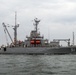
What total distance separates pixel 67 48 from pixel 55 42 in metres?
13.0

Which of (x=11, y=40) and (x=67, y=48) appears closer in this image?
(x=67, y=48)

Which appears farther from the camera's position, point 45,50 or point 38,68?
point 45,50

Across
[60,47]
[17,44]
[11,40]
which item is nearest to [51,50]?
[60,47]

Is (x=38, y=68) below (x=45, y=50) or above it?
below

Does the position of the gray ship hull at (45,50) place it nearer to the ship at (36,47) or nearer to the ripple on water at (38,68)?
the ship at (36,47)

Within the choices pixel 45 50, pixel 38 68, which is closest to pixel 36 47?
pixel 45 50

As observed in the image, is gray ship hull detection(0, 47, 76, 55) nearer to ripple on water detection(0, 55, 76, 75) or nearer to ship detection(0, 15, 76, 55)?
ship detection(0, 15, 76, 55)

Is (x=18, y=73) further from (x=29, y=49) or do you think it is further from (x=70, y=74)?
(x=29, y=49)

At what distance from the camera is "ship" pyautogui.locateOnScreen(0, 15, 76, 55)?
111250 millimetres

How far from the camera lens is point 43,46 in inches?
4500

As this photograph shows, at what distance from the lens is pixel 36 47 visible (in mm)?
112875

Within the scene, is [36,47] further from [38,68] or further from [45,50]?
[38,68]

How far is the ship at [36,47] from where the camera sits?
365ft

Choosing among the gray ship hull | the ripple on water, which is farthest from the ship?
the ripple on water
